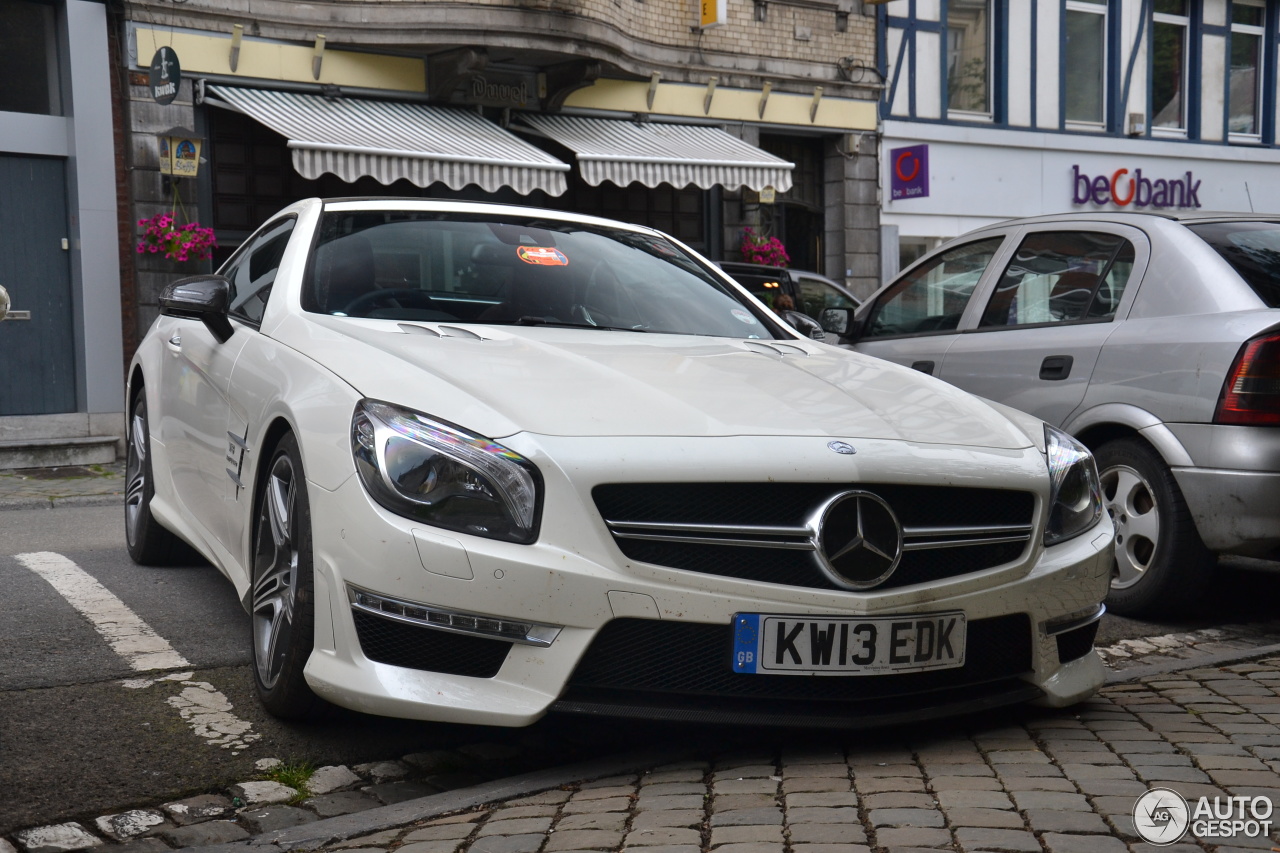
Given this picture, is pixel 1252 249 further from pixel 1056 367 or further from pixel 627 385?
pixel 627 385

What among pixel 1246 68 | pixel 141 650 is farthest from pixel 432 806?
pixel 1246 68

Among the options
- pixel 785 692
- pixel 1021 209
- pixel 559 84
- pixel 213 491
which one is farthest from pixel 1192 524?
pixel 1021 209

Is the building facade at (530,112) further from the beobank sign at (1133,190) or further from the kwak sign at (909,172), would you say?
the beobank sign at (1133,190)

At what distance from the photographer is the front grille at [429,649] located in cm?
310

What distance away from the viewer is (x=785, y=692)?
3.19 m

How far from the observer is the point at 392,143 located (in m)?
14.2

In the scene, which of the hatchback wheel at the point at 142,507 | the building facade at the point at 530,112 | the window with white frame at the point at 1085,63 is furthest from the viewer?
the window with white frame at the point at 1085,63

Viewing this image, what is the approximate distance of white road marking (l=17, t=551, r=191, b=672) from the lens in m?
4.46

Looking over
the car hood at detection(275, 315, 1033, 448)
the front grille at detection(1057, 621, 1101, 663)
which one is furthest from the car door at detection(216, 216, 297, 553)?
the front grille at detection(1057, 621, 1101, 663)

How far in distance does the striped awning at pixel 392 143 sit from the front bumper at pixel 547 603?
1084 cm

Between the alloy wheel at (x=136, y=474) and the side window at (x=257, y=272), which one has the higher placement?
the side window at (x=257, y=272)

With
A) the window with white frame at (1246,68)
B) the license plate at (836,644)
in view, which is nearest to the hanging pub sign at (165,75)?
the license plate at (836,644)

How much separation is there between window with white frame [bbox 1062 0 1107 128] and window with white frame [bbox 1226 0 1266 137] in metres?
3.13

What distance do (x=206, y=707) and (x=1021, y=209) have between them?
2014 centimetres
